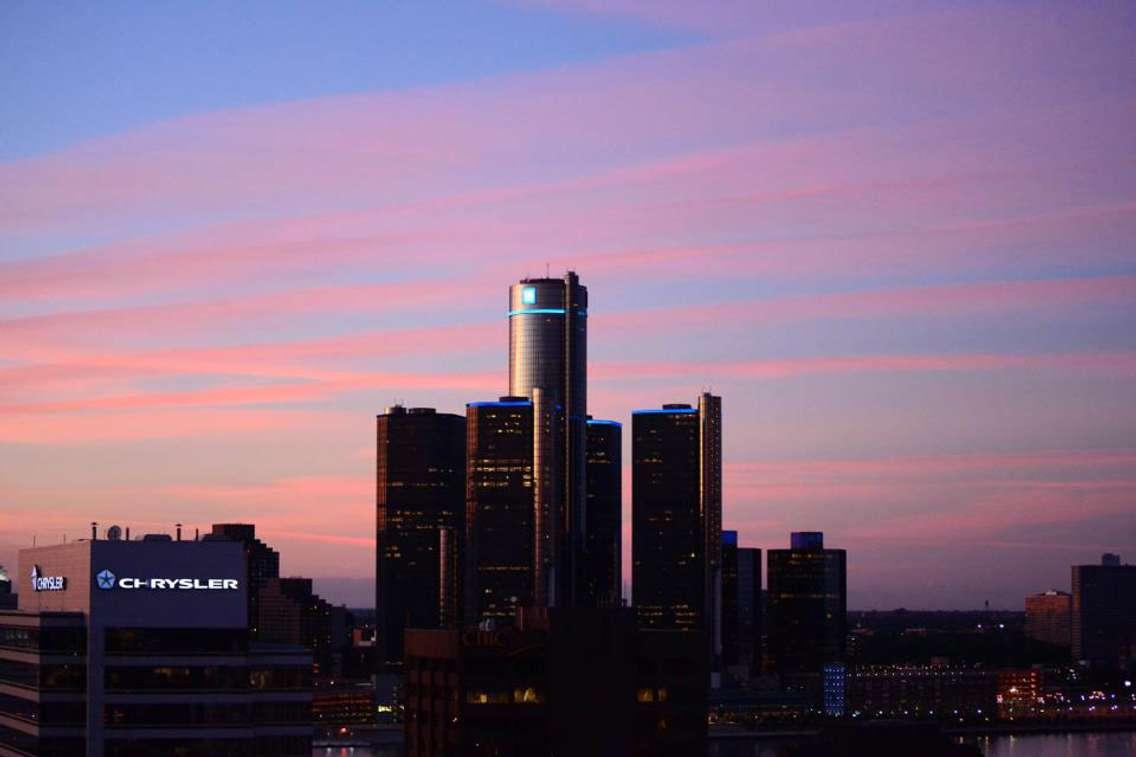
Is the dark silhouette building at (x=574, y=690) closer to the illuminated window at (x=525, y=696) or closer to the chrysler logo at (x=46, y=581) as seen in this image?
the illuminated window at (x=525, y=696)

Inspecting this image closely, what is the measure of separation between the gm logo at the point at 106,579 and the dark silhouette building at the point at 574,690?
84.2ft

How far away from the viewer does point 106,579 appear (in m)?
101

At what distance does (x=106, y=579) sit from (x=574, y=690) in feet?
100

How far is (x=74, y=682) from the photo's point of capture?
102 meters

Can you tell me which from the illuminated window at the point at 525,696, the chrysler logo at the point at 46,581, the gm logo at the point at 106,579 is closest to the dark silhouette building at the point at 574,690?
the illuminated window at the point at 525,696

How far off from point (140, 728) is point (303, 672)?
29.8 ft

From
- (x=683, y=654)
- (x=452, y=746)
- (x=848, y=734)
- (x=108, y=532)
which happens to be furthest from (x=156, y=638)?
(x=848, y=734)

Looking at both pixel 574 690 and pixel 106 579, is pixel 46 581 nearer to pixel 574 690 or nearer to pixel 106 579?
pixel 106 579

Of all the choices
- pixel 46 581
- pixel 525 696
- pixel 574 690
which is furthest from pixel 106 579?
pixel 574 690

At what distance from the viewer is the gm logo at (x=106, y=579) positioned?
10112cm

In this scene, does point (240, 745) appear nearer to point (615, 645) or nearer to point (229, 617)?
point (229, 617)

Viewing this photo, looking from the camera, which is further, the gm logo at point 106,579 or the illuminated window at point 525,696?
the illuminated window at point 525,696

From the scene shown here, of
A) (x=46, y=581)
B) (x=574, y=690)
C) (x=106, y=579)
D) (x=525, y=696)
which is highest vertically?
(x=106, y=579)

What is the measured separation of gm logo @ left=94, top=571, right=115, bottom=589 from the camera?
101125 mm
